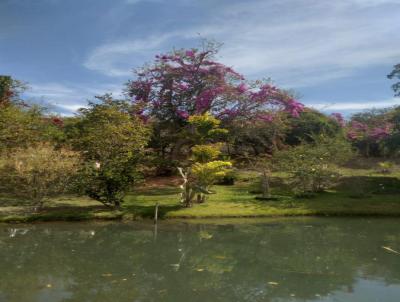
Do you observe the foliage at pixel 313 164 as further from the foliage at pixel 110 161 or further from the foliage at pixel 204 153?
the foliage at pixel 110 161

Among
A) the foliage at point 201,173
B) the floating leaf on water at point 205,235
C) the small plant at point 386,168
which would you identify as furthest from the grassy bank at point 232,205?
the small plant at point 386,168

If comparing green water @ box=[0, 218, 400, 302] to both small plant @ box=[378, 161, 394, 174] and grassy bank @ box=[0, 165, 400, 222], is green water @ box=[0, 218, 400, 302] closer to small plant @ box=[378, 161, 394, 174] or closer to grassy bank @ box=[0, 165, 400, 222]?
grassy bank @ box=[0, 165, 400, 222]

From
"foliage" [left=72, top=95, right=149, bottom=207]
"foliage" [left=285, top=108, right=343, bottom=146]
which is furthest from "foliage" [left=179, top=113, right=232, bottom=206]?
"foliage" [left=285, top=108, right=343, bottom=146]

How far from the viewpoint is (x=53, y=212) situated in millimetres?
17359

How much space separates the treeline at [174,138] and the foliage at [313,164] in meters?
0.05

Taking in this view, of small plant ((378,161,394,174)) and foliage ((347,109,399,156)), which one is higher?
foliage ((347,109,399,156))

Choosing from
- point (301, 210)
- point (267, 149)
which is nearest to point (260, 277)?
point (301, 210)

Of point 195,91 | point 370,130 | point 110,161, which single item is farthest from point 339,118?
point 110,161

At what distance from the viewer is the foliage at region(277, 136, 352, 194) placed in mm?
21656

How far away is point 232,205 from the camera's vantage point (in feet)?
63.6

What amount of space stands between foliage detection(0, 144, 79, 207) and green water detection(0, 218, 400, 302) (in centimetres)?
227

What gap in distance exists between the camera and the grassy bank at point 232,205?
17391 millimetres

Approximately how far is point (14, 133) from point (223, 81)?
13.2 meters

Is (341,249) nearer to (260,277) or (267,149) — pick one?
(260,277)
